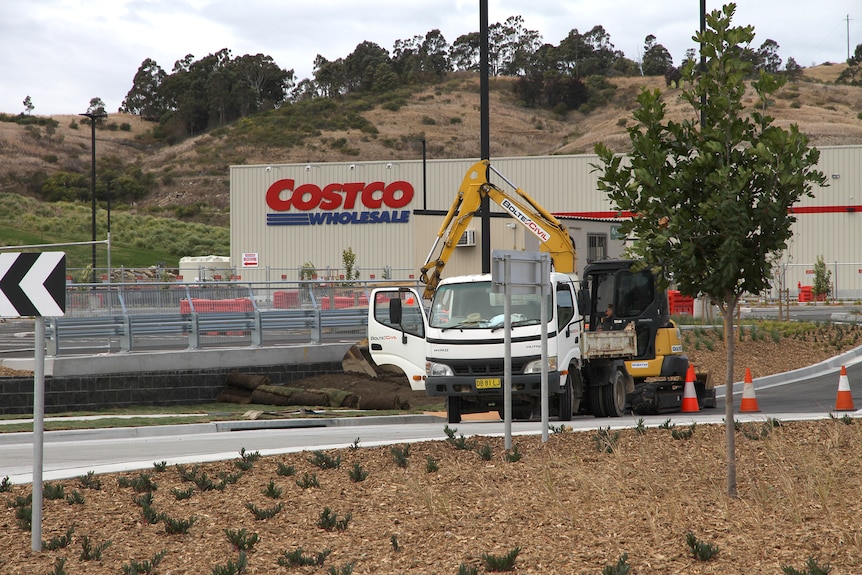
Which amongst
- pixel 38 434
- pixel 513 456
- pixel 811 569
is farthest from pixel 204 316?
pixel 811 569

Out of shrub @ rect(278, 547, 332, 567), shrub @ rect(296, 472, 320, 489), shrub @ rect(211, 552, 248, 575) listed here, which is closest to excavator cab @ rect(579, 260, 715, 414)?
shrub @ rect(296, 472, 320, 489)

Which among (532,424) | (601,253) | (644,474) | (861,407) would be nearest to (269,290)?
(532,424)

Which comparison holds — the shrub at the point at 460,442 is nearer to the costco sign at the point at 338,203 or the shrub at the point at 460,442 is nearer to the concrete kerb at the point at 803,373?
the concrete kerb at the point at 803,373

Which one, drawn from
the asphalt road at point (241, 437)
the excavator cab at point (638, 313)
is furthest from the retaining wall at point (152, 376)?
the excavator cab at point (638, 313)

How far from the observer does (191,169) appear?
127m

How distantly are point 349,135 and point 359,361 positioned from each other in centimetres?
10997

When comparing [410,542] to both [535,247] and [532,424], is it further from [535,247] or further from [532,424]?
[535,247]

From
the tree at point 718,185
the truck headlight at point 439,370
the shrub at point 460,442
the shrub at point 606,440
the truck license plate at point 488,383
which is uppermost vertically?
the tree at point 718,185

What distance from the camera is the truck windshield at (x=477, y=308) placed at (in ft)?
53.7

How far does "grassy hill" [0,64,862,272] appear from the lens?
4621 inches

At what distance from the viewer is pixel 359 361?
75.7 ft

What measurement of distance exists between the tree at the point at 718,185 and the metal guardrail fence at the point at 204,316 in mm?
14461

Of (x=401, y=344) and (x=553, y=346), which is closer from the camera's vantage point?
(x=553, y=346)

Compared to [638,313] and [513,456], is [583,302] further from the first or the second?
[513,456]
